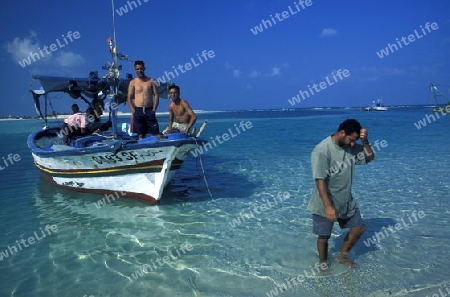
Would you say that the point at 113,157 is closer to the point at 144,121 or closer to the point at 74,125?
the point at 144,121

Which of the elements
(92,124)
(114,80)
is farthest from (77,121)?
(114,80)

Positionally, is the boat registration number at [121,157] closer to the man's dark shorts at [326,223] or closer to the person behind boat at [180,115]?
the person behind boat at [180,115]

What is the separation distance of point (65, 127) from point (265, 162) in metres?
7.28

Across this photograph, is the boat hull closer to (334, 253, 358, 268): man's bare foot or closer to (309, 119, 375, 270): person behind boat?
(309, 119, 375, 270): person behind boat

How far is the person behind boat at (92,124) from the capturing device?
9555 millimetres

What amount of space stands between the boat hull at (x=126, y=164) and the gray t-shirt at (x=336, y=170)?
3.56 m

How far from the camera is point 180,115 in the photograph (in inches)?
295

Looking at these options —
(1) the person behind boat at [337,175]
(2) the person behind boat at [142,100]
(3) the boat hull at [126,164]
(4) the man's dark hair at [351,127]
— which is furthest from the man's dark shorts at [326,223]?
(2) the person behind boat at [142,100]

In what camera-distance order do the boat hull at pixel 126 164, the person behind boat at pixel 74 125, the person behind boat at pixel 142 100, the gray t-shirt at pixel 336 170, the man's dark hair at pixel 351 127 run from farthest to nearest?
the person behind boat at pixel 74 125 → the person behind boat at pixel 142 100 → the boat hull at pixel 126 164 → the gray t-shirt at pixel 336 170 → the man's dark hair at pixel 351 127

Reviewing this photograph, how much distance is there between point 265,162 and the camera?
1251 centimetres

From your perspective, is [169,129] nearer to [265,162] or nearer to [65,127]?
[65,127]

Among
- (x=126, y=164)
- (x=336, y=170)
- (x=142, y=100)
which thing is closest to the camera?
(x=336, y=170)

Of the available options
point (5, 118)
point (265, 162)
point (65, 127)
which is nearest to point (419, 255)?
point (265, 162)

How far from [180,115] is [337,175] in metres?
4.67
